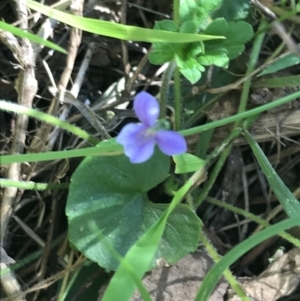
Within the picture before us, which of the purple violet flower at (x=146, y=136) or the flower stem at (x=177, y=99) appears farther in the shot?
the flower stem at (x=177, y=99)

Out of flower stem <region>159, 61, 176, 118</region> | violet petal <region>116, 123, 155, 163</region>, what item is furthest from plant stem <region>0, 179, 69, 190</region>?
violet petal <region>116, 123, 155, 163</region>

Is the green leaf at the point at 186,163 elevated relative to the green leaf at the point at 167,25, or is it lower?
lower

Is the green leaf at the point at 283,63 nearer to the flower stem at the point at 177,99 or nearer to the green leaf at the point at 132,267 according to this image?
the flower stem at the point at 177,99

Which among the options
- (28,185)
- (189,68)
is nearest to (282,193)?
(189,68)

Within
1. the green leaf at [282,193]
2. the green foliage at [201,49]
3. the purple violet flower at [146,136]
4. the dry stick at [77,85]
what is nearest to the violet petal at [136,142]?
the purple violet flower at [146,136]

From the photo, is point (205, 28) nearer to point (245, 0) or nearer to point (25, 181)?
point (245, 0)

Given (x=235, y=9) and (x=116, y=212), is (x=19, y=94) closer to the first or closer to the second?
(x=116, y=212)

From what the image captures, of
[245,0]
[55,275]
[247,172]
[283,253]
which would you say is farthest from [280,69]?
[55,275]
